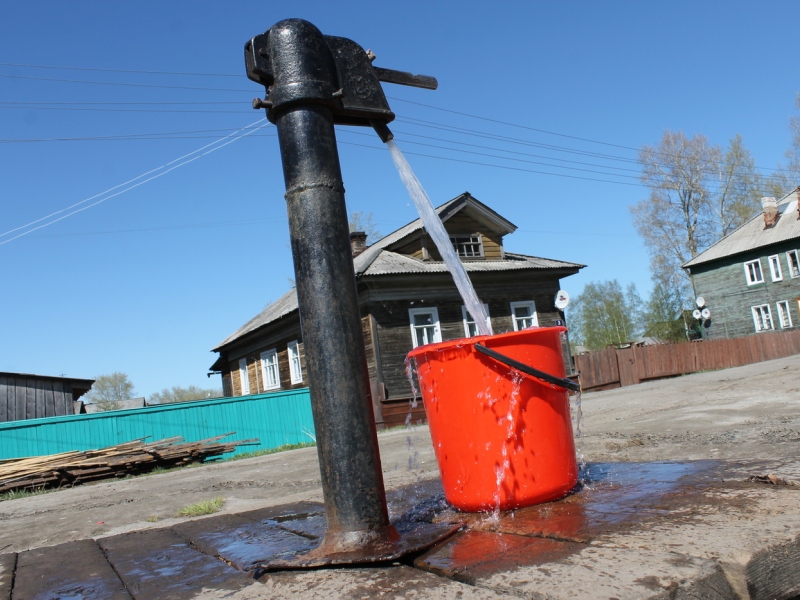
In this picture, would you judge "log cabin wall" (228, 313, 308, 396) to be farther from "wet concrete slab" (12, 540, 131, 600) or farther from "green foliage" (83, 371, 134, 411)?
"green foliage" (83, 371, 134, 411)

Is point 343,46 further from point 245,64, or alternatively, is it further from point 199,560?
point 199,560

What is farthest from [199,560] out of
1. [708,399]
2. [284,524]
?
[708,399]

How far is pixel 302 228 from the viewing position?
2.34 m

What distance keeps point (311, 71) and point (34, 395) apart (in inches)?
771

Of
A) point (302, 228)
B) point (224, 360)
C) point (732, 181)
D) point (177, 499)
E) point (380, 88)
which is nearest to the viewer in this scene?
point (302, 228)

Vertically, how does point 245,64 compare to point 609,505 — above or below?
above

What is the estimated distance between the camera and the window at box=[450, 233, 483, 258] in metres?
20.8

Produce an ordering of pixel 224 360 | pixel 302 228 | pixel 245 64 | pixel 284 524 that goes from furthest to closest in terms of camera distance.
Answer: pixel 224 360, pixel 284 524, pixel 245 64, pixel 302 228

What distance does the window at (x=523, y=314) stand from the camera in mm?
20234

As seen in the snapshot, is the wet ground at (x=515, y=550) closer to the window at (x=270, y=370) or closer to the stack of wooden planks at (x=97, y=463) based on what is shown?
the stack of wooden planks at (x=97, y=463)

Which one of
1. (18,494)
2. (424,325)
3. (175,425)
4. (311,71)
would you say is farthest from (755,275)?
(311,71)

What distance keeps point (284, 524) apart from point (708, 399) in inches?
354

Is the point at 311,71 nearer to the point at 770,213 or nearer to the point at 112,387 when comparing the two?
the point at 770,213

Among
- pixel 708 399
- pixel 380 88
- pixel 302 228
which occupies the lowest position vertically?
pixel 708 399
